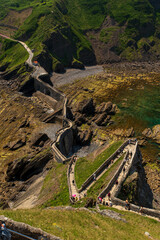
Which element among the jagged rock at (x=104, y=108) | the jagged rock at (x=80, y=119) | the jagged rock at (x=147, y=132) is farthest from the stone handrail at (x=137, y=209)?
the jagged rock at (x=104, y=108)

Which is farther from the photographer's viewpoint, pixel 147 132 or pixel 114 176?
pixel 147 132

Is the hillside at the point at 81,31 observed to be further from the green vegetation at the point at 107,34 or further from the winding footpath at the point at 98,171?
the winding footpath at the point at 98,171

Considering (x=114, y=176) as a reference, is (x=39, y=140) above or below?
below

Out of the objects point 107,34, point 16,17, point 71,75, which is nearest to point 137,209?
point 71,75

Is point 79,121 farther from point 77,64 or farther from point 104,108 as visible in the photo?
point 77,64

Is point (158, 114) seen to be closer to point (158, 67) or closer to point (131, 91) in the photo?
point (131, 91)

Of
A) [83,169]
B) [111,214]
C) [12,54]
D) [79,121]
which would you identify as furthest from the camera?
[12,54]

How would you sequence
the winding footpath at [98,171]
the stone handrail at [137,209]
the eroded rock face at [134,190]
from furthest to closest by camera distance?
the winding footpath at [98,171]
the eroded rock face at [134,190]
the stone handrail at [137,209]
